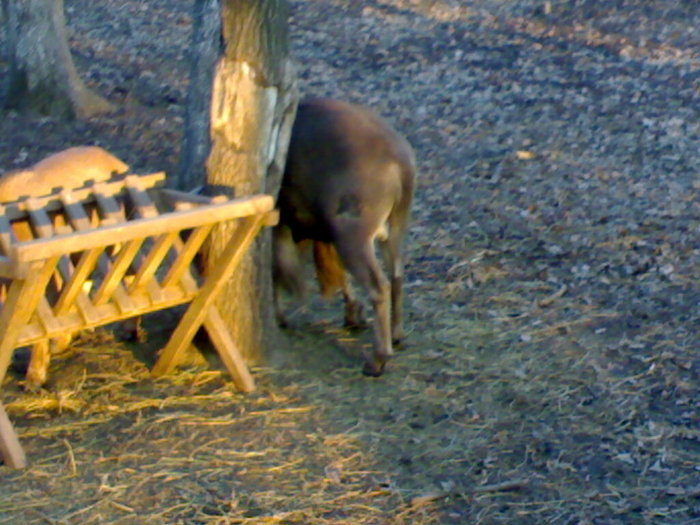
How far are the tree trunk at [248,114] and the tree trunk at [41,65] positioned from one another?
4355 mm

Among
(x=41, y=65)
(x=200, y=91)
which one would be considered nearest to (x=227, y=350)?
(x=200, y=91)

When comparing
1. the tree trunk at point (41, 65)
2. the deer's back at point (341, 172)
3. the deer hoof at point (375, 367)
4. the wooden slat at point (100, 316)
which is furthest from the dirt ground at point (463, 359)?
the deer's back at point (341, 172)

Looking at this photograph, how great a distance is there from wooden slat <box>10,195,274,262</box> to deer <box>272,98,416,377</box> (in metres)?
0.79

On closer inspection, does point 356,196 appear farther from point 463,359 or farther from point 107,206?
point 107,206

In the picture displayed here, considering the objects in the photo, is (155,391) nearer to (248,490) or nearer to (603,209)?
(248,490)

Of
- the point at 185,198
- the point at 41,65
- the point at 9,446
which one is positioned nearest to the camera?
the point at 9,446

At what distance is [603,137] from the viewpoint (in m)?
10.1

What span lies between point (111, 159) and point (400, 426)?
2090 millimetres

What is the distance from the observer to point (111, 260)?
587cm

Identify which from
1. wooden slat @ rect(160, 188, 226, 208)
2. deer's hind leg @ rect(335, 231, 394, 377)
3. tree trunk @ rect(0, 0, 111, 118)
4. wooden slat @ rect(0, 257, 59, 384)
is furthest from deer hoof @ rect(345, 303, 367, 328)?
tree trunk @ rect(0, 0, 111, 118)

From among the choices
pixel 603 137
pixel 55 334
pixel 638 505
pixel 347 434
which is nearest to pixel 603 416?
pixel 638 505

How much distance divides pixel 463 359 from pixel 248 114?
1.80 m

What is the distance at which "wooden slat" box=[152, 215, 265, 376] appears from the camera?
5.33 m

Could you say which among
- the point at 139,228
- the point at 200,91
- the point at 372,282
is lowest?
the point at 372,282
